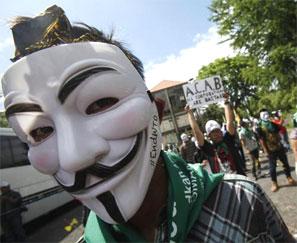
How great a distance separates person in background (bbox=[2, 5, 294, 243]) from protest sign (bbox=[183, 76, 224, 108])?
481cm

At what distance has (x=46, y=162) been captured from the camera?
1.33 metres

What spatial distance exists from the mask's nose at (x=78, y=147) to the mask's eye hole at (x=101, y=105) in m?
0.07

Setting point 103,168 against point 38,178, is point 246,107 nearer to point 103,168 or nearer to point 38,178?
point 38,178

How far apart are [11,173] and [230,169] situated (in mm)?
6879

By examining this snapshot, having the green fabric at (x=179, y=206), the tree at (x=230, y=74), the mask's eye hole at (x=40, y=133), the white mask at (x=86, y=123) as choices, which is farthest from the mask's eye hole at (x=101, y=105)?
the tree at (x=230, y=74)

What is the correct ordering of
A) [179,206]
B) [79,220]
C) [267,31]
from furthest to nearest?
[267,31]
[79,220]
[179,206]

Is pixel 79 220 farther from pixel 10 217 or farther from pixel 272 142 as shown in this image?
pixel 272 142

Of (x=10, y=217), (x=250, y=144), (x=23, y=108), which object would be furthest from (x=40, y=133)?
(x=250, y=144)

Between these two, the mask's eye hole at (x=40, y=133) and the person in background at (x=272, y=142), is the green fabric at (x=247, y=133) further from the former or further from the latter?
the mask's eye hole at (x=40, y=133)

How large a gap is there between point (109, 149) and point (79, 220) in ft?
30.6

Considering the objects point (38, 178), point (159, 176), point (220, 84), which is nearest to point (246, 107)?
point (38, 178)

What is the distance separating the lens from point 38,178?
38.9 feet

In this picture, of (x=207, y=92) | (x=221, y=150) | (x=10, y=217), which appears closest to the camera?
(x=221, y=150)

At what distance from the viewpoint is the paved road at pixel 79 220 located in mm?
5777
